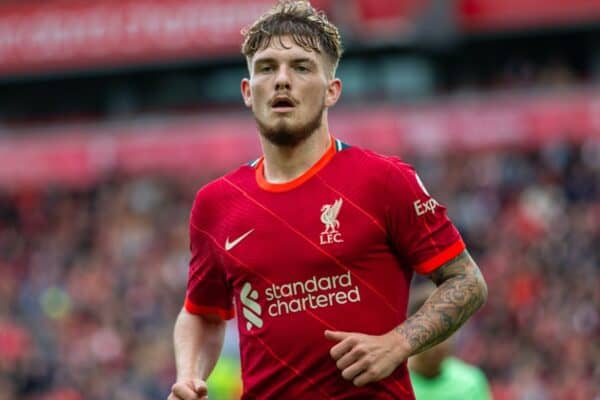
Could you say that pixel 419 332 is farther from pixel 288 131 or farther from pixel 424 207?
pixel 288 131

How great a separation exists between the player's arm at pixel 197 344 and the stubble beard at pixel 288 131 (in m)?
0.75

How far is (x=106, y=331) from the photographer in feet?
62.6

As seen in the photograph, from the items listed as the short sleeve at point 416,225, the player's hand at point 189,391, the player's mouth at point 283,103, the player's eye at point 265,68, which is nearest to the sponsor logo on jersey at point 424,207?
the short sleeve at point 416,225

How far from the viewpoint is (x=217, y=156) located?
25297mm

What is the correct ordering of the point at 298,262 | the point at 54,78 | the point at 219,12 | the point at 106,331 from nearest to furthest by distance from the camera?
the point at 298,262
the point at 106,331
the point at 219,12
the point at 54,78

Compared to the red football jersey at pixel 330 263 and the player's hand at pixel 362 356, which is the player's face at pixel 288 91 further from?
the player's hand at pixel 362 356

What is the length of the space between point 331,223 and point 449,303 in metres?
0.44

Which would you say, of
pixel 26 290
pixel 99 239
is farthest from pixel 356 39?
pixel 26 290

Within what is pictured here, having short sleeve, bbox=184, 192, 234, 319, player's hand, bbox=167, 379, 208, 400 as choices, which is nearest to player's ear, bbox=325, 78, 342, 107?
short sleeve, bbox=184, 192, 234, 319

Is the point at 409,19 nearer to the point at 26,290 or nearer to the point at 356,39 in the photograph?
the point at 356,39

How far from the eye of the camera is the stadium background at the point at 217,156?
15.6 meters

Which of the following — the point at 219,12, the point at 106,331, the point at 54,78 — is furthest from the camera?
the point at 54,78

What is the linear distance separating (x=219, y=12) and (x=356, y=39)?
10.7ft

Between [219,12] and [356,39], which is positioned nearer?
[356,39]
